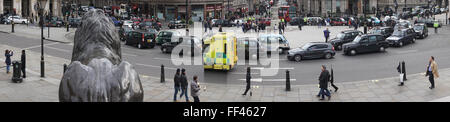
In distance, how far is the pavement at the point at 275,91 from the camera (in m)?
18.0

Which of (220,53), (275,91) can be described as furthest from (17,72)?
(275,91)

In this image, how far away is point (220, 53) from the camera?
82.9 feet

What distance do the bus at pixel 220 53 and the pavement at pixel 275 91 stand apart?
3.27 metres

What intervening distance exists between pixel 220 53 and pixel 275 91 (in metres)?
5.99

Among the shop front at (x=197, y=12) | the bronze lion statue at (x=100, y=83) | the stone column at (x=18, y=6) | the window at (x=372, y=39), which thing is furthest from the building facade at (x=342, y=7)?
the bronze lion statue at (x=100, y=83)

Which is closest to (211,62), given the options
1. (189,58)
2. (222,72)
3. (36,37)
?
(222,72)

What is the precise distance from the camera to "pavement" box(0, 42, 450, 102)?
18.0 metres

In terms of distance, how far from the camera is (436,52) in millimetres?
30703

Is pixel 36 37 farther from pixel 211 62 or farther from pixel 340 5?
pixel 340 5

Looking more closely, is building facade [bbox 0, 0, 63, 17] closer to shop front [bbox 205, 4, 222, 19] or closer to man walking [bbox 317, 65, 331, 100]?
shop front [bbox 205, 4, 222, 19]

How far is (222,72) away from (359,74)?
7091mm

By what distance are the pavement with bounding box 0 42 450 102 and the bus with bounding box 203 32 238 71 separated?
3273 mm

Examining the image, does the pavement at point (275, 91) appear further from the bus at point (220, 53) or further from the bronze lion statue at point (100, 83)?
the bronze lion statue at point (100, 83)

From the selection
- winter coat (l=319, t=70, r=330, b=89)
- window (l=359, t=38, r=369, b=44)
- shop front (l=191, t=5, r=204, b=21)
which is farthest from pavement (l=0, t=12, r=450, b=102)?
shop front (l=191, t=5, r=204, b=21)
